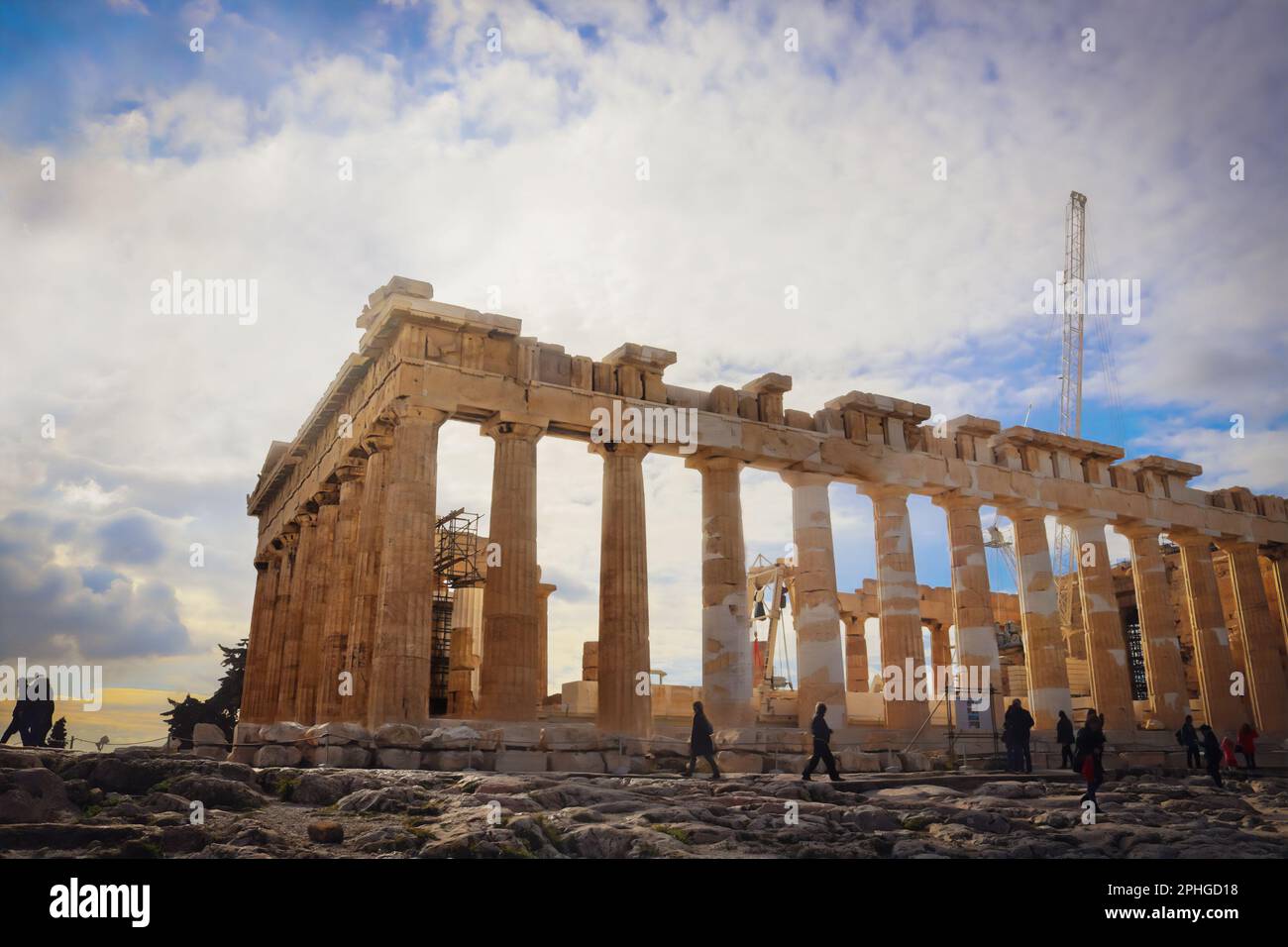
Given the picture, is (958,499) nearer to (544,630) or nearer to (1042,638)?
(1042,638)

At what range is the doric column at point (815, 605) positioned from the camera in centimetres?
2791

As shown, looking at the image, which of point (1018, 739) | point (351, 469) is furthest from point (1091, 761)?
point (351, 469)

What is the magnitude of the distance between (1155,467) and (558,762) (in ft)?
90.8

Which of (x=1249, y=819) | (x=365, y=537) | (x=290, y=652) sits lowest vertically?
(x=1249, y=819)

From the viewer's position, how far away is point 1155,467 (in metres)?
37.1

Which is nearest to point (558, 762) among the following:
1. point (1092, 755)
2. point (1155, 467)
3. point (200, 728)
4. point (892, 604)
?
point (200, 728)

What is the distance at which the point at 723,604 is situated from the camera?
26734 mm

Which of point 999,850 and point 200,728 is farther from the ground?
point 200,728

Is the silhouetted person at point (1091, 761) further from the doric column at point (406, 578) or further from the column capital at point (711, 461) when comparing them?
the doric column at point (406, 578)

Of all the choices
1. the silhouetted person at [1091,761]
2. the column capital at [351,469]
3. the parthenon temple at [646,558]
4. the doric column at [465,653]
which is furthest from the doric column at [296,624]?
the silhouetted person at [1091,761]

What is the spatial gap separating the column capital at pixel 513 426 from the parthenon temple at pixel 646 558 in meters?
0.05

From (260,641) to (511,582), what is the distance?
17.6 metres

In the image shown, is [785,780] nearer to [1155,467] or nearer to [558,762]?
[558,762]
